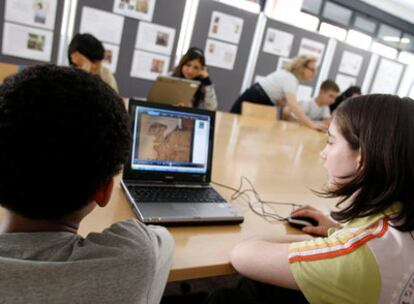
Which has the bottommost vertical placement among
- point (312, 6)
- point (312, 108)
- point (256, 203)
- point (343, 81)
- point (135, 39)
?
point (256, 203)

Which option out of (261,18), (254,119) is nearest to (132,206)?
(254,119)

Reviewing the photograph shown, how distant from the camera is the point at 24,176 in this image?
44 centimetres

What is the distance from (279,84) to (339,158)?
257 cm

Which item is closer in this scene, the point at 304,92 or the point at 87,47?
the point at 87,47

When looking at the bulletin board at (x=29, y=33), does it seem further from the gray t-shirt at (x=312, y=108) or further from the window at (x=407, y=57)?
the window at (x=407, y=57)

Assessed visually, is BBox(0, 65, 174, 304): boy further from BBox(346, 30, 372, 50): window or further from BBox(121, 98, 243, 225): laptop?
BBox(346, 30, 372, 50): window

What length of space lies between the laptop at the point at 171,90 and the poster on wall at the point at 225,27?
2.02 m

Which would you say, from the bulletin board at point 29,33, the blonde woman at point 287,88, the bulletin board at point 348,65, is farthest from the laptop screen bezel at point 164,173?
the bulletin board at point 348,65

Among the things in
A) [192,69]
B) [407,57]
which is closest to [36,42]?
[192,69]

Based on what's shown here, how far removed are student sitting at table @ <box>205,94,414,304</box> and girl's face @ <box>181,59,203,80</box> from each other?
2.03 m

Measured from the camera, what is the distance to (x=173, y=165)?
1.12 meters

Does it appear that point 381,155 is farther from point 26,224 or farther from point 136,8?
point 136,8

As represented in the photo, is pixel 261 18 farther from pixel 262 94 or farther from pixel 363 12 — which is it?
pixel 363 12

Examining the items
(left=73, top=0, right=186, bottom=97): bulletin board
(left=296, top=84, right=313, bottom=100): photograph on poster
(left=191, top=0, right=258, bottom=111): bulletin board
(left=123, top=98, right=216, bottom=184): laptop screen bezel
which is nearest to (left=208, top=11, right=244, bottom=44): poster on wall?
(left=191, top=0, right=258, bottom=111): bulletin board
